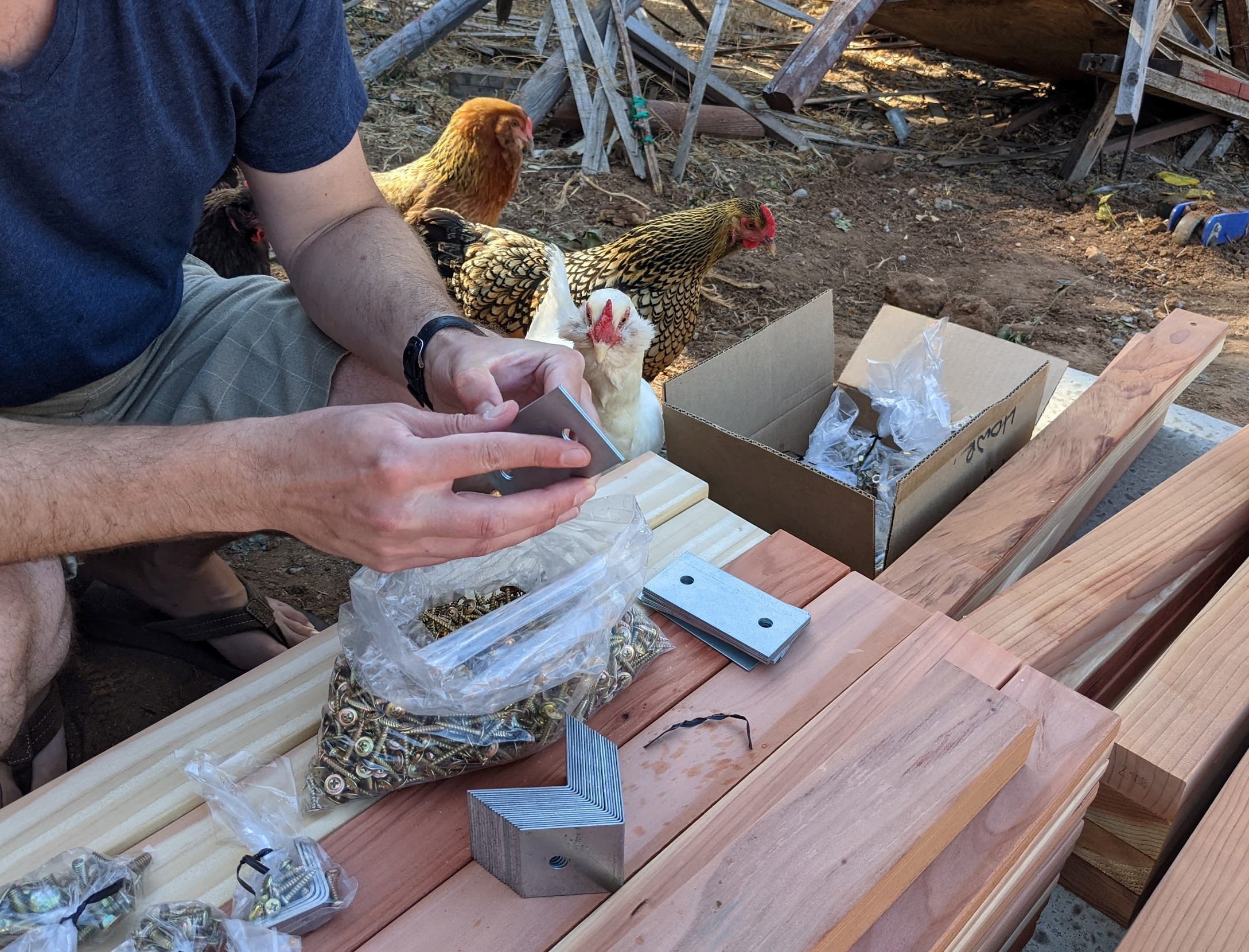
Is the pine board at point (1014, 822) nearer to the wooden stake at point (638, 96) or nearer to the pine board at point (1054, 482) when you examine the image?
the pine board at point (1054, 482)

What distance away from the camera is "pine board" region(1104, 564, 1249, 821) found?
1.11m

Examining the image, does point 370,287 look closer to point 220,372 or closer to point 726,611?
point 220,372

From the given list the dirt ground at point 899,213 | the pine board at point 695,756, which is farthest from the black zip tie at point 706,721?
the dirt ground at point 899,213

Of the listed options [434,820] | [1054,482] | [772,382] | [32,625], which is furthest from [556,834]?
[772,382]

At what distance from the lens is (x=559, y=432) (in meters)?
1.02

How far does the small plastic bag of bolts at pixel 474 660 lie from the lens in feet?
3.27

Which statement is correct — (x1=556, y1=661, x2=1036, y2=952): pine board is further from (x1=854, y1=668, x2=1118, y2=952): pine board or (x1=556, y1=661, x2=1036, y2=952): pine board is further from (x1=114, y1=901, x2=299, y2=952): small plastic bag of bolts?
(x1=114, y1=901, x2=299, y2=952): small plastic bag of bolts

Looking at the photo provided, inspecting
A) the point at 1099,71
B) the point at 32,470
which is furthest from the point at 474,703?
the point at 1099,71

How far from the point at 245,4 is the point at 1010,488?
5.42ft

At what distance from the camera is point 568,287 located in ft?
9.09

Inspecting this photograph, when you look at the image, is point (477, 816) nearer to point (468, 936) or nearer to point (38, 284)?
point (468, 936)

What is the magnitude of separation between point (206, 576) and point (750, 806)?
1324 millimetres

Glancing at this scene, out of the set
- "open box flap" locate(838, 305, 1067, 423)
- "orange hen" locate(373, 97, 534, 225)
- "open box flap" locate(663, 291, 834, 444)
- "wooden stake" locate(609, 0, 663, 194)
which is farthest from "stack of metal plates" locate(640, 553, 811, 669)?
"wooden stake" locate(609, 0, 663, 194)

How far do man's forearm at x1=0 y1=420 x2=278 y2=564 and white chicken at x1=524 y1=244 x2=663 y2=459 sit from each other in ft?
3.89
